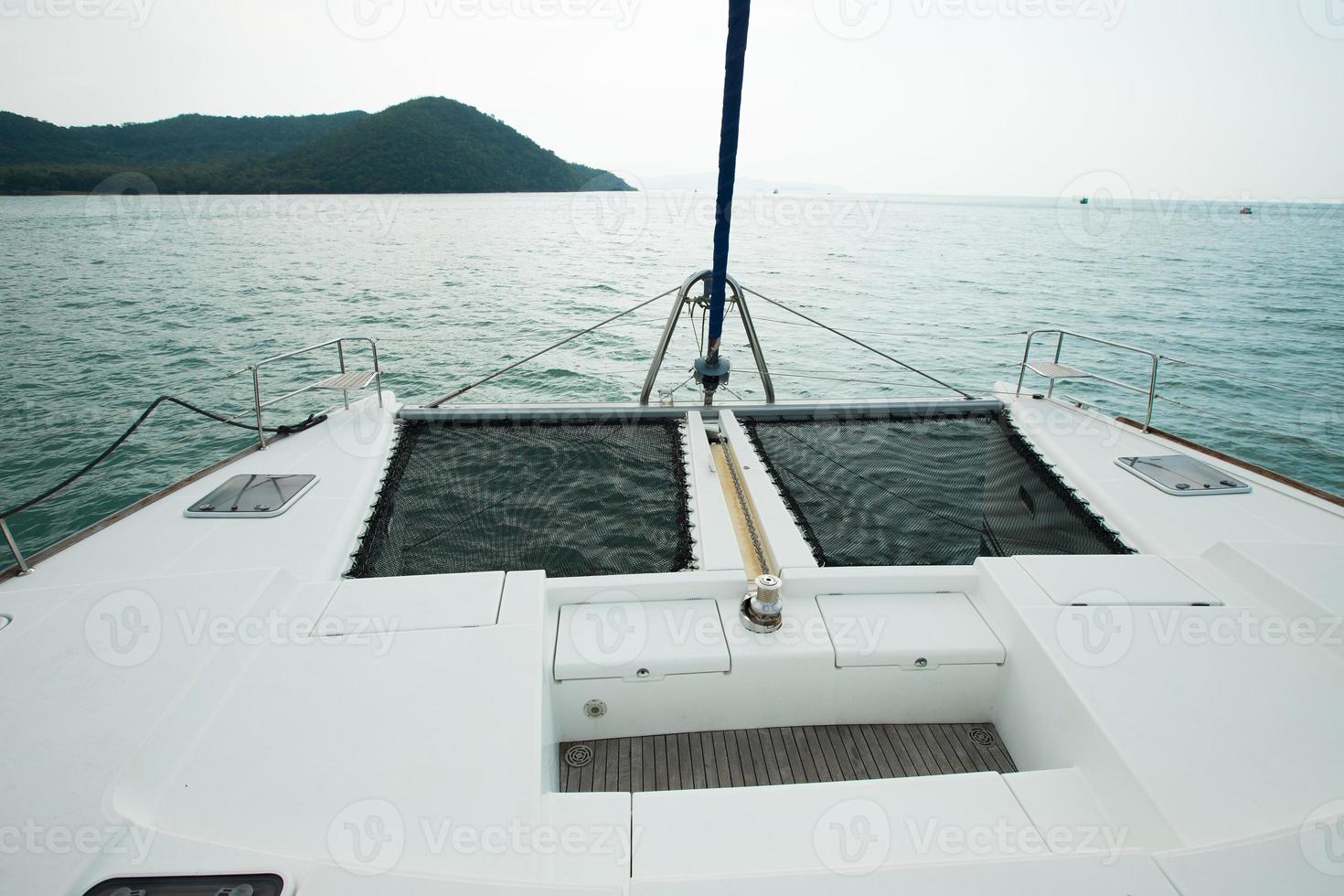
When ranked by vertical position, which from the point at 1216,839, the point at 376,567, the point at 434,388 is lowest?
the point at 434,388

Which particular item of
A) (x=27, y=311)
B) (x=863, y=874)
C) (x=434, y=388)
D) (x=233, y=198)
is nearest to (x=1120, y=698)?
(x=863, y=874)

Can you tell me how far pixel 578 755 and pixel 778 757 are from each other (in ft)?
2.46

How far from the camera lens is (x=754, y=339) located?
5062mm

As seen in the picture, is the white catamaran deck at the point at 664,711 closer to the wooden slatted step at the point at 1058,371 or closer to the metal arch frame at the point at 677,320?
the wooden slatted step at the point at 1058,371

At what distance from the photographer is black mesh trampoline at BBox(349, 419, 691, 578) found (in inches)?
124

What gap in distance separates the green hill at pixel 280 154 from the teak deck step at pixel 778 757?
218 feet

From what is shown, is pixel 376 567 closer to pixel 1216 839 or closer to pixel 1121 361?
pixel 1216 839

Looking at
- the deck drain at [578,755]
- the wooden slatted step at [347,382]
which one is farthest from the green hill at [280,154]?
the deck drain at [578,755]

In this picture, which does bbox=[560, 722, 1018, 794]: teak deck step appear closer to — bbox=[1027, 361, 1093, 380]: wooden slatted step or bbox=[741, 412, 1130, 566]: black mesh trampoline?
bbox=[741, 412, 1130, 566]: black mesh trampoline

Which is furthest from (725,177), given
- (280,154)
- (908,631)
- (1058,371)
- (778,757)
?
(280,154)

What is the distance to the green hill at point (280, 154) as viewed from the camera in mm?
52906

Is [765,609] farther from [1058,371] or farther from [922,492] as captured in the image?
[1058,371]

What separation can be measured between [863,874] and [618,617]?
1.31 m

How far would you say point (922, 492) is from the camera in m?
3.92
